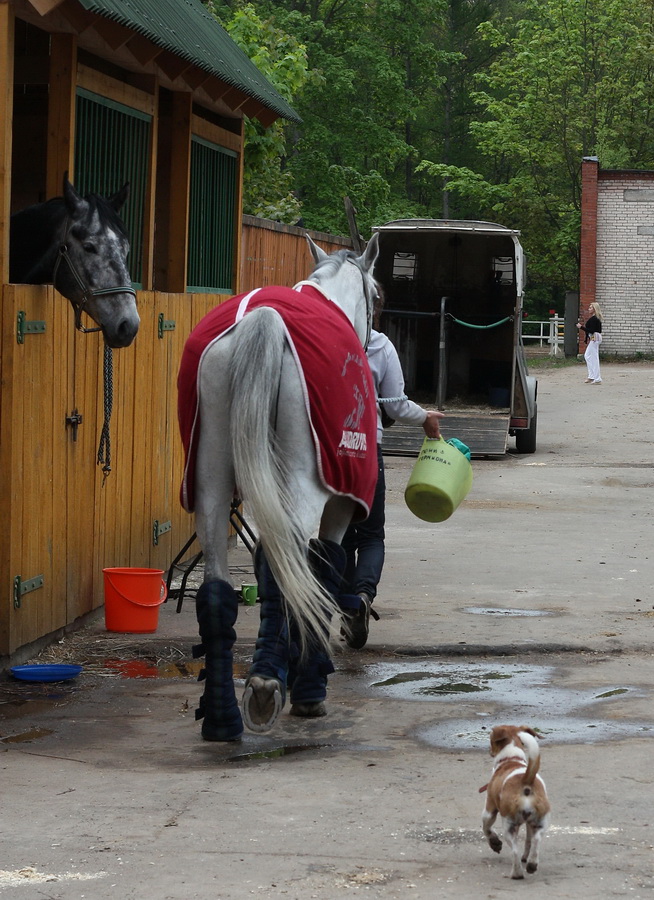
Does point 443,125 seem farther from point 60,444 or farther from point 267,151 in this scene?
point 60,444

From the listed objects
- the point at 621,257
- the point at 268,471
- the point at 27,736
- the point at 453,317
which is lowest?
the point at 27,736

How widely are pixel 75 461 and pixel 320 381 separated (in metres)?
2.26

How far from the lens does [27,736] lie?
527 centimetres

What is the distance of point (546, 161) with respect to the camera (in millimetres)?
47625

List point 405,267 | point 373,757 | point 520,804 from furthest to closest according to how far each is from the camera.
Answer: point 405,267, point 373,757, point 520,804

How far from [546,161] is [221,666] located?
44728mm

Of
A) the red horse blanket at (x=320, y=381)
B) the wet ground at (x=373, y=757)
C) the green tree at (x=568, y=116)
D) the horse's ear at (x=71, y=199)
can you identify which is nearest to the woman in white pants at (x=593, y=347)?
the green tree at (x=568, y=116)

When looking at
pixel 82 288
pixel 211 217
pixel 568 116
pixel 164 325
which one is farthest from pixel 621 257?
pixel 82 288

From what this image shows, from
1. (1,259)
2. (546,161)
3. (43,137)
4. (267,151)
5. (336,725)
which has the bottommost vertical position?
(336,725)

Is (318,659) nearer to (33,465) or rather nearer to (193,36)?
(33,465)

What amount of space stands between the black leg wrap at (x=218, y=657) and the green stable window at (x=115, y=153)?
3.25m

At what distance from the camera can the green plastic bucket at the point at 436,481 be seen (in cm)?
720

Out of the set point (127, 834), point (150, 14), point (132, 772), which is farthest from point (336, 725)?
point (150, 14)

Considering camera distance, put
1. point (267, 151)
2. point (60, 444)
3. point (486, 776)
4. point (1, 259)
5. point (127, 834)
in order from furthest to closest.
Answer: point (267, 151) → point (60, 444) → point (1, 259) → point (486, 776) → point (127, 834)
